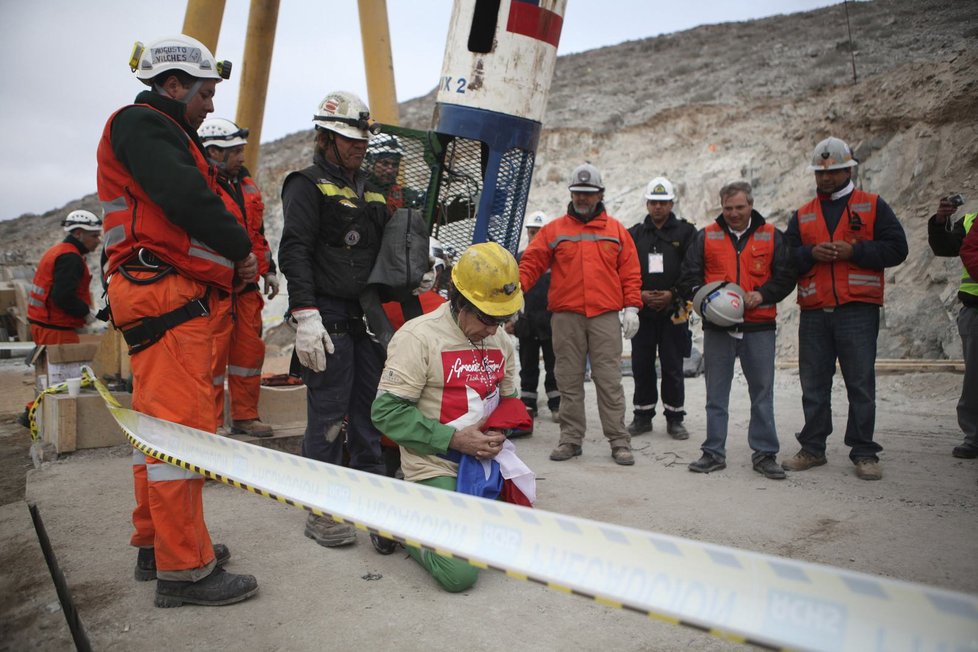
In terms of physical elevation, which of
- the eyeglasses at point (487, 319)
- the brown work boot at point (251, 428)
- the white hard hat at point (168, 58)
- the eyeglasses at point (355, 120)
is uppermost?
the eyeglasses at point (355, 120)

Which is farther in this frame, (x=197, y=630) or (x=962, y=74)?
(x=962, y=74)

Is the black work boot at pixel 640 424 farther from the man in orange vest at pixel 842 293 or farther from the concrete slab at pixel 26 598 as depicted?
the concrete slab at pixel 26 598

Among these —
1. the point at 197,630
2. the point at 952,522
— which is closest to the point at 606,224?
the point at 952,522

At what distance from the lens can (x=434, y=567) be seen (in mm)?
2975

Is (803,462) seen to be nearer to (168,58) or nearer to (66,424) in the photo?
(168,58)

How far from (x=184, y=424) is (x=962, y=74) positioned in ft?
38.6

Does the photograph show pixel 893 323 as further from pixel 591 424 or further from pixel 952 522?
pixel 952 522

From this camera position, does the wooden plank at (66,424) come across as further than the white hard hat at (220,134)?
No

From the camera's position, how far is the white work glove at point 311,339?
3.36m

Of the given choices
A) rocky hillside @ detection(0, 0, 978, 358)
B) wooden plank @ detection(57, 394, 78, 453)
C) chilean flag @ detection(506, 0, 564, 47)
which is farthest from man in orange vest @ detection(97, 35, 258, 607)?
rocky hillside @ detection(0, 0, 978, 358)

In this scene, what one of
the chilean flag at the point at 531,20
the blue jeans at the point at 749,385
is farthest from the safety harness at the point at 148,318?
the blue jeans at the point at 749,385

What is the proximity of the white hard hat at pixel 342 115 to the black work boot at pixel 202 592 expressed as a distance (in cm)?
231

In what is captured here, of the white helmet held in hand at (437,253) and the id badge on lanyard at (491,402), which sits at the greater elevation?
the white helmet held in hand at (437,253)

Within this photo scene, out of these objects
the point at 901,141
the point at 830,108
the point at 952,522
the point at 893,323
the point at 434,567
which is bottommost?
the point at 434,567
